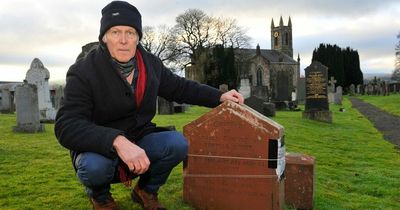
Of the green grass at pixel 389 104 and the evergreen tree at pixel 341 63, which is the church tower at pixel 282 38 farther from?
the green grass at pixel 389 104

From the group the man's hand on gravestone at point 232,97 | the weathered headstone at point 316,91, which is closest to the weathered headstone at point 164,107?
the weathered headstone at point 316,91

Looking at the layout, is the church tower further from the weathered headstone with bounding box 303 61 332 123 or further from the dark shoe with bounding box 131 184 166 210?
the dark shoe with bounding box 131 184 166 210

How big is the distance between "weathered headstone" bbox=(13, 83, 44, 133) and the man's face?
28.3 ft

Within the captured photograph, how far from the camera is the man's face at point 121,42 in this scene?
3.55 meters

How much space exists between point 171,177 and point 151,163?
1973 millimetres

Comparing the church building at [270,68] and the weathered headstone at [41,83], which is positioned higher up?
the church building at [270,68]

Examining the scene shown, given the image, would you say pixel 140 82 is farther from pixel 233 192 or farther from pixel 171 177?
pixel 171 177

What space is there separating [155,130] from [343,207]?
2.76 m

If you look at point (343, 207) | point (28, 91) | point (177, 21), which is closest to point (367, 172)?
point (343, 207)

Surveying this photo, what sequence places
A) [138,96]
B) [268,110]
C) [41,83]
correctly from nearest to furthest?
[138,96], [41,83], [268,110]

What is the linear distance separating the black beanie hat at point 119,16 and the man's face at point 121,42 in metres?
0.05

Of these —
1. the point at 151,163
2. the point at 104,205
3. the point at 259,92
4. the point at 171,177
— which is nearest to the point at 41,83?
the point at 171,177

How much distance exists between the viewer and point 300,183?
193 inches

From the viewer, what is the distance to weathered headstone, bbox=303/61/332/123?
62.5 ft
